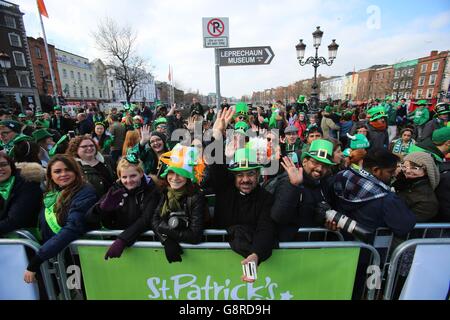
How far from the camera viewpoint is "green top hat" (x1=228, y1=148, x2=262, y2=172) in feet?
6.64

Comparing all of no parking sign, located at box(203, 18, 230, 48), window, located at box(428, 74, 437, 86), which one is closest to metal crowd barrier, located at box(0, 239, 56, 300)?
no parking sign, located at box(203, 18, 230, 48)

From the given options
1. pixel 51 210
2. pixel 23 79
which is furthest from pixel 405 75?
pixel 23 79

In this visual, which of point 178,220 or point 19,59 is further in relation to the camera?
point 19,59

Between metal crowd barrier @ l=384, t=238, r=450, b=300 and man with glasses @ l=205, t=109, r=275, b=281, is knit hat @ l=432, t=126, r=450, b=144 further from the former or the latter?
man with glasses @ l=205, t=109, r=275, b=281

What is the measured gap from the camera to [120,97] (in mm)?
67750

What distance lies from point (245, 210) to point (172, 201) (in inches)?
26.6

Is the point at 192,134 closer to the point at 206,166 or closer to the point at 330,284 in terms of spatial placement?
the point at 206,166

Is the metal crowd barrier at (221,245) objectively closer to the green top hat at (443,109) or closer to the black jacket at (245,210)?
the black jacket at (245,210)

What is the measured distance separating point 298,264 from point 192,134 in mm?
3225

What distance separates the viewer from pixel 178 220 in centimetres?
189

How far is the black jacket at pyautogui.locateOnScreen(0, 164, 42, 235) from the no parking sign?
10.4 feet

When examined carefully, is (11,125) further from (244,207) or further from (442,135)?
(442,135)

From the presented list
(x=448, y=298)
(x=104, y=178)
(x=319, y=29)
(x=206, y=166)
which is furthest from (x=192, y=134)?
(x=319, y=29)

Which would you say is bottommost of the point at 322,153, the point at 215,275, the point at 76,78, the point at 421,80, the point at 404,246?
the point at 215,275
